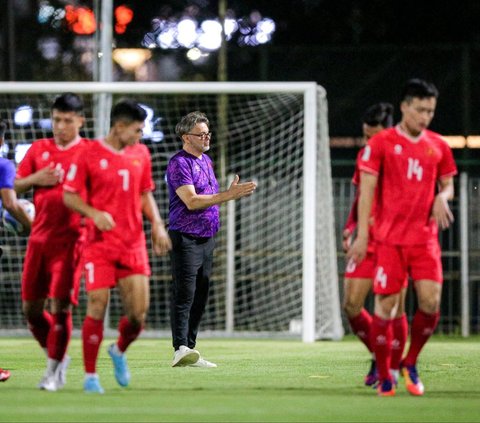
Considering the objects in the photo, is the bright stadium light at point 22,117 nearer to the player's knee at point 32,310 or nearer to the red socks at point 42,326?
the red socks at point 42,326

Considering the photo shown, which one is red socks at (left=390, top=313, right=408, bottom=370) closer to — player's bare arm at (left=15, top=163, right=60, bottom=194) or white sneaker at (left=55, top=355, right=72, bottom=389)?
white sneaker at (left=55, top=355, right=72, bottom=389)

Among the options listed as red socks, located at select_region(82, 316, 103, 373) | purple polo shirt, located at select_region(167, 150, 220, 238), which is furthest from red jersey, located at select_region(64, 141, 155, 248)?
purple polo shirt, located at select_region(167, 150, 220, 238)

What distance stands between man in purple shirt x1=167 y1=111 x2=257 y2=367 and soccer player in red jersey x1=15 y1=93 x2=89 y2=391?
2.10 meters

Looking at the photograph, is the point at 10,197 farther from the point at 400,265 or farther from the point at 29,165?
the point at 400,265

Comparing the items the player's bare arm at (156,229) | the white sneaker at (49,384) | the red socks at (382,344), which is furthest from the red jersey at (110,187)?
the red socks at (382,344)

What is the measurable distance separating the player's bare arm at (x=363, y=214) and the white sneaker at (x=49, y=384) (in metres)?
2.09

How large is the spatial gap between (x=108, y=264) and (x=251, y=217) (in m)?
9.52

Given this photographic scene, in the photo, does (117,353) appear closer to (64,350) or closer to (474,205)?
(64,350)

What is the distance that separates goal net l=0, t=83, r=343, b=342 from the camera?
56.4 ft

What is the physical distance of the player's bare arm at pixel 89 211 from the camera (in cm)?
891

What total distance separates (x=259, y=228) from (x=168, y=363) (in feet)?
21.0

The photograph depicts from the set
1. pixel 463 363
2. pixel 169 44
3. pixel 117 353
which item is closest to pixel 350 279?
pixel 117 353

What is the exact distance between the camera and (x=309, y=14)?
2380 cm

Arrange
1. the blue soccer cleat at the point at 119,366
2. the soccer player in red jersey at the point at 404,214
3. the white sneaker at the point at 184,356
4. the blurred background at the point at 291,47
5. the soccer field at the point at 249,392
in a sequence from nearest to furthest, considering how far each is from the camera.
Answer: the soccer field at the point at 249,392, the soccer player in red jersey at the point at 404,214, the blue soccer cleat at the point at 119,366, the white sneaker at the point at 184,356, the blurred background at the point at 291,47
